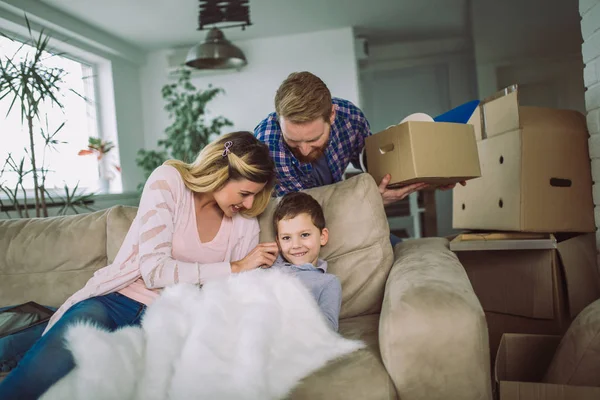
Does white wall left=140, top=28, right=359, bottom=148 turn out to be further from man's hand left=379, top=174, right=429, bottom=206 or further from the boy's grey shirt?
the boy's grey shirt

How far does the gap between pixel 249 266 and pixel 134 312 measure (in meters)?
0.39

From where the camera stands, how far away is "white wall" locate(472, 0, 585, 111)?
5012 millimetres

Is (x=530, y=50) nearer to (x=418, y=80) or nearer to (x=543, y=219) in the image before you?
(x=418, y=80)

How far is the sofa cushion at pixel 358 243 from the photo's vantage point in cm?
171

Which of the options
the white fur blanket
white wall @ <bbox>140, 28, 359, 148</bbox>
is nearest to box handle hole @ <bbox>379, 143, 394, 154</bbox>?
the white fur blanket

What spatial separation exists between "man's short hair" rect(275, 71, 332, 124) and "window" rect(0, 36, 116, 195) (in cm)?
294

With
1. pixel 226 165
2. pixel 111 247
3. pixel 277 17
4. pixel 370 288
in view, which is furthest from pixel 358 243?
pixel 277 17

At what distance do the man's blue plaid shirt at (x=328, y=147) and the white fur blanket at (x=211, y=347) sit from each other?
84 cm

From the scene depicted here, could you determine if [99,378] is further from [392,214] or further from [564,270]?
[392,214]

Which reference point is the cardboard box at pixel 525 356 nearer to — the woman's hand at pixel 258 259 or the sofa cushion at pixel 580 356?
the sofa cushion at pixel 580 356

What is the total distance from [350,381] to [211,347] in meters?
0.35

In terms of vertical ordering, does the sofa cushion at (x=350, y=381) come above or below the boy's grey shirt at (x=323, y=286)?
below

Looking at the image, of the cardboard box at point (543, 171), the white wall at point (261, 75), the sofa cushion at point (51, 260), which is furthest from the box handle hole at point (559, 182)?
the white wall at point (261, 75)

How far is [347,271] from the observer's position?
5.74ft
